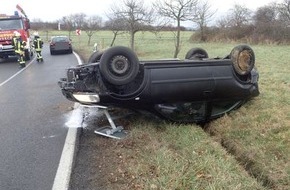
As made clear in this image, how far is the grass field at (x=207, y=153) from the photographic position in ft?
12.9

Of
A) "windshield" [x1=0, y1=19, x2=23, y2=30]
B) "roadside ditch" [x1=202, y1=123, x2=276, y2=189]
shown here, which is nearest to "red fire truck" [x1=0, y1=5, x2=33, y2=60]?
"windshield" [x1=0, y1=19, x2=23, y2=30]

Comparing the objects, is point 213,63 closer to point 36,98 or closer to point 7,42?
point 36,98

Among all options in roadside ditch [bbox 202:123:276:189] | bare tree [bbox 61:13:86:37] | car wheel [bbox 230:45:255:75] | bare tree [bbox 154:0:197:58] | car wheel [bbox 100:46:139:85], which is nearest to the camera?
roadside ditch [bbox 202:123:276:189]

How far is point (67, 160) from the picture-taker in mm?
4734

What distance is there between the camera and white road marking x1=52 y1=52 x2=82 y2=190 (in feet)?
13.2

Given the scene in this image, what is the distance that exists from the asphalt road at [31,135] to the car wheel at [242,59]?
9.75 ft

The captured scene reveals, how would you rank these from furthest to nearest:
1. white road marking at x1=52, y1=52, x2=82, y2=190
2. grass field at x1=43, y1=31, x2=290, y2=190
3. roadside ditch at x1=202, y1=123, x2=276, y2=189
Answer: roadside ditch at x1=202, y1=123, x2=276, y2=189 → white road marking at x1=52, y1=52, x2=82, y2=190 → grass field at x1=43, y1=31, x2=290, y2=190

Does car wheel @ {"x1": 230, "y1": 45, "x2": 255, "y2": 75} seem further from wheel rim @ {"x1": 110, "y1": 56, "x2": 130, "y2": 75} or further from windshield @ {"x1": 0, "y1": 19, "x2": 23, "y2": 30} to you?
windshield @ {"x1": 0, "y1": 19, "x2": 23, "y2": 30}

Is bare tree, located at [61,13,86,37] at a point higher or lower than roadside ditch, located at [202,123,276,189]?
higher

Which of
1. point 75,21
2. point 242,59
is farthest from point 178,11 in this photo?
point 75,21

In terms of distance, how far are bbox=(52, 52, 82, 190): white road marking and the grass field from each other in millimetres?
323

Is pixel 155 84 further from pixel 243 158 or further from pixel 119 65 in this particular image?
pixel 243 158

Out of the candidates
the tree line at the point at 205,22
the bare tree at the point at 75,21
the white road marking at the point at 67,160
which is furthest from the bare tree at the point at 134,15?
the bare tree at the point at 75,21

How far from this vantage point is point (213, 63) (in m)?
6.02
